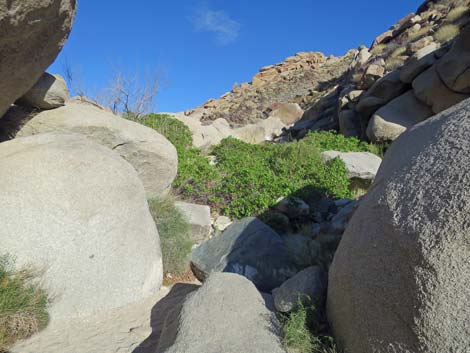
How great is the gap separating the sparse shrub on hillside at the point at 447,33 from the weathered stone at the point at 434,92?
125 inches

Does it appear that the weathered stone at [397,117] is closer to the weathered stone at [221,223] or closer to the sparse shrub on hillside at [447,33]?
the sparse shrub on hillside at [447,33]

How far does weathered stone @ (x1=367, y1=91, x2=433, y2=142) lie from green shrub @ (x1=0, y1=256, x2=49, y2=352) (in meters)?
9.49

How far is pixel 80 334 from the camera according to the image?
136 inches

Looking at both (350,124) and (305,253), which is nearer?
(305,253)

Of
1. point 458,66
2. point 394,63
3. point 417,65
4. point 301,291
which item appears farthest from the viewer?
point 394,63

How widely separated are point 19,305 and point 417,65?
11.5 m

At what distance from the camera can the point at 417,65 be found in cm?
1070

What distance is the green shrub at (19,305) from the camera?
3.09 meters

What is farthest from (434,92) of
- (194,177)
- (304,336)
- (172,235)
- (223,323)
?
(223,323)

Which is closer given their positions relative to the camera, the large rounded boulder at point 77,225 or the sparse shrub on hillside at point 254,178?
the large rounded boulder at point 77,225

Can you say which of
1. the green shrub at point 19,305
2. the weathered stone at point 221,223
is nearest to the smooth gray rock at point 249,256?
the weathered stone at point 221,223

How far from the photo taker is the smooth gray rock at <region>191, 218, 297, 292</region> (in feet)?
14.5

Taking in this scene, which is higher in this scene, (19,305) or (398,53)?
(398,53)

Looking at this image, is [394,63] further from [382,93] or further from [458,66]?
[458,66]
